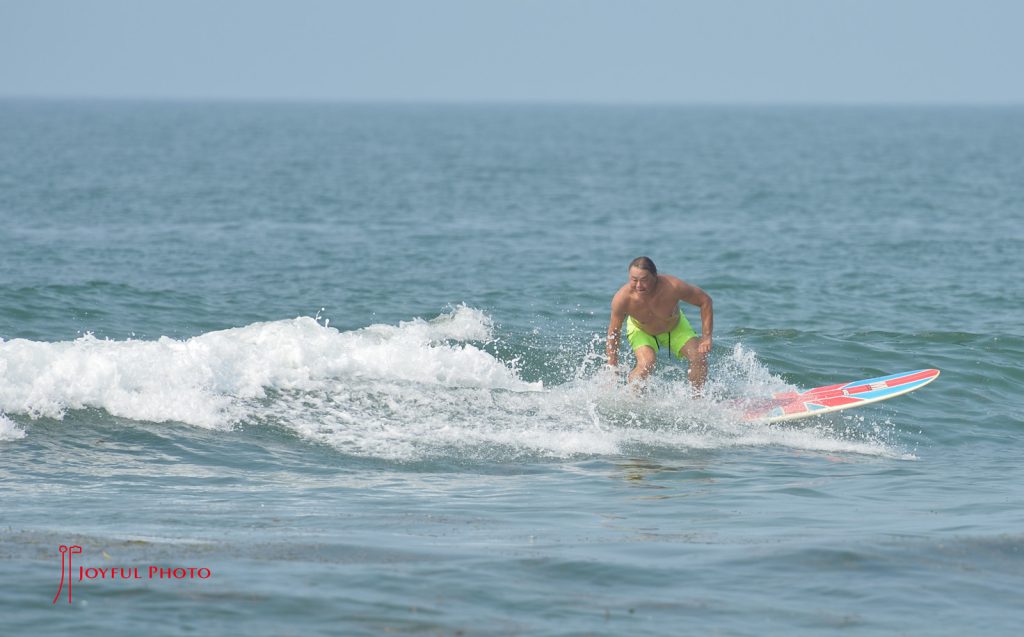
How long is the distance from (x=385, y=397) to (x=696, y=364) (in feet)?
10.2

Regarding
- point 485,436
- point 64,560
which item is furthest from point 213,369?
point 64,560

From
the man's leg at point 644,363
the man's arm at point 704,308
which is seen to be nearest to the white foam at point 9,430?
the man's leg at point 644,363

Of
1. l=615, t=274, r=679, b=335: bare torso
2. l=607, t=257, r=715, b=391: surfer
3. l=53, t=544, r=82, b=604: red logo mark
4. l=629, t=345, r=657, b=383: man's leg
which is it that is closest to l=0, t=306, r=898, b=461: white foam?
l=629, t=345, r=657, b=383: man's leg

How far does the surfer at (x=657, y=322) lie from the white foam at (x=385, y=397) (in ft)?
0.96

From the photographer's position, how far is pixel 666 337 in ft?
42.8

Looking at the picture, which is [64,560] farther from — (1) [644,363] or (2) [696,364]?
(2) [696,364]

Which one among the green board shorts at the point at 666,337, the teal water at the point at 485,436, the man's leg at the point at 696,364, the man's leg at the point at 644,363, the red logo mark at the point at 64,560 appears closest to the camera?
the red logo mark at the point at 64,560

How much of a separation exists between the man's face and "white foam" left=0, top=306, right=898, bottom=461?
3.57ft

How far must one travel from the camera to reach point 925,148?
7100 cm

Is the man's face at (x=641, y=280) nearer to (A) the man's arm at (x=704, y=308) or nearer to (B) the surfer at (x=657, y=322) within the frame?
(B) the surfer at (x=657, y=322)

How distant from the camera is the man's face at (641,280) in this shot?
11.8 m

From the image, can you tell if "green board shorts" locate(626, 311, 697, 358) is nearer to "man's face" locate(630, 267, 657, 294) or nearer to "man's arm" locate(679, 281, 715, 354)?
"man's arm" locate(679, 281, 715, 354)

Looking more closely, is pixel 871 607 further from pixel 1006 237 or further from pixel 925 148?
pixel 925 148

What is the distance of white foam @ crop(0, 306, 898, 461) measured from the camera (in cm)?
1132
